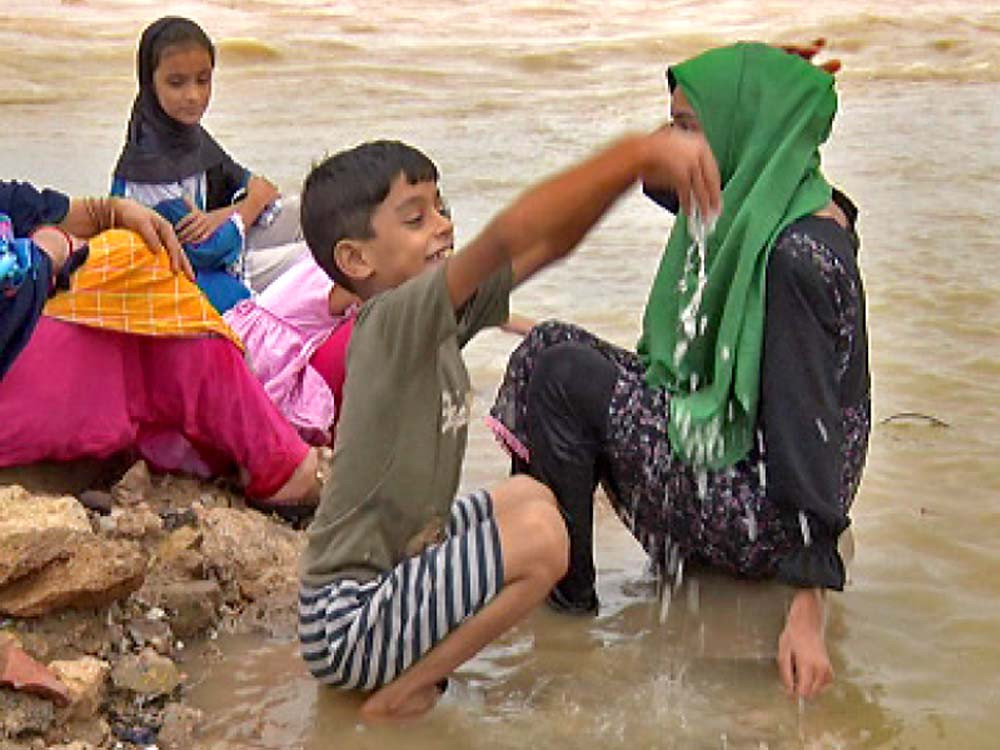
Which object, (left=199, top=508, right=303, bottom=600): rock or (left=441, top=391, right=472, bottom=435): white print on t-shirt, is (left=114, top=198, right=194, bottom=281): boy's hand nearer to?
(left=199, top=508, right=303, bottom=600): rock

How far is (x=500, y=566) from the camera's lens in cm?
287

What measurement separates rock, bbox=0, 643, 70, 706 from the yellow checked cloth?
41.5 inches

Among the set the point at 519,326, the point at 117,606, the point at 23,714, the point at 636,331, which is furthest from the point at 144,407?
the point at 636,331

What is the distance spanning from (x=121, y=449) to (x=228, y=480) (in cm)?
31

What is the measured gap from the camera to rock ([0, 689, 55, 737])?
2695mm

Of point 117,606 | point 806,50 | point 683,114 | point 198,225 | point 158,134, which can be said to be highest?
point 806,50

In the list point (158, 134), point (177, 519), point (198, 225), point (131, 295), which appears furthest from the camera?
point (158, 134)

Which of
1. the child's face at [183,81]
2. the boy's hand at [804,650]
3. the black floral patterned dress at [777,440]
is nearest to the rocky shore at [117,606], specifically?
the black floral patterned dress at [777,440]

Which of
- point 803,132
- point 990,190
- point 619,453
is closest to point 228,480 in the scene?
point 619,453

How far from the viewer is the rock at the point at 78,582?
297cm

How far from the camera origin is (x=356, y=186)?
3.00 metres

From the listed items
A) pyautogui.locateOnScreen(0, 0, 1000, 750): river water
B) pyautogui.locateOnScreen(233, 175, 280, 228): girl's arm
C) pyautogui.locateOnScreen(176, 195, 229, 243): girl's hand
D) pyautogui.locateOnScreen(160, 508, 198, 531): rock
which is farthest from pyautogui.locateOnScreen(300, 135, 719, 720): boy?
pyautogui.locateOnScreen(233, 175, 280, 228): girl's arm

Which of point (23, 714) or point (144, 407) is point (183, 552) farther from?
point (23, 714)

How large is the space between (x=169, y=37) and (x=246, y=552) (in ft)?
6.57
